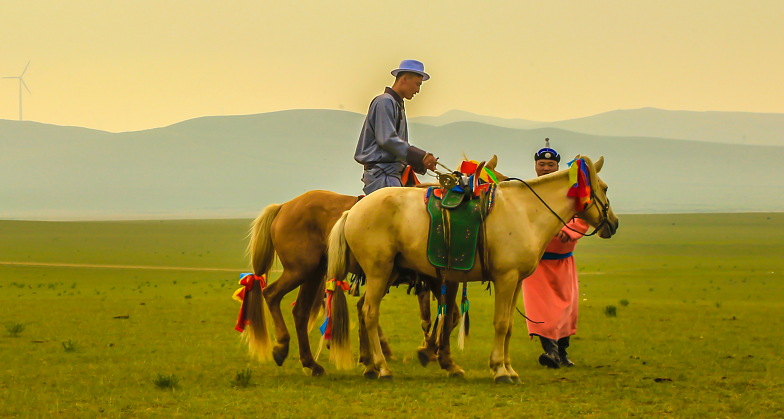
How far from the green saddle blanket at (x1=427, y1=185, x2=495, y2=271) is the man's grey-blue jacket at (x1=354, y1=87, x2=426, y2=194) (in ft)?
2.66

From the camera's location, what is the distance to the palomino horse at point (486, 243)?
7.91 meters

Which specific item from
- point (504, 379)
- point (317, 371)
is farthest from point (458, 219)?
point (317, 371)

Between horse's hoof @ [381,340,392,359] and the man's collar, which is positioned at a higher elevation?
the man's collar

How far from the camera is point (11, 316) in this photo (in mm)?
15000

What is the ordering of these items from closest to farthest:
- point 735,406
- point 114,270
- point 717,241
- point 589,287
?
point 735,406 < point 589,287 < point 114,270 < point 717,241

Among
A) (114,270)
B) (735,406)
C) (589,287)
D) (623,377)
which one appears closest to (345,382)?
(623,377)

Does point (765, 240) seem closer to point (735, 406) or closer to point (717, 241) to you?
point (717, 241)

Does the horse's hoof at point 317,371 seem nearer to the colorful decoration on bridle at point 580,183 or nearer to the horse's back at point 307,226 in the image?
the horse's back at point 307,226

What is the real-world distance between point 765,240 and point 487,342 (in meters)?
58.9

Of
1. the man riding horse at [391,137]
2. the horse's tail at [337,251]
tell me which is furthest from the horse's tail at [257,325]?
the man riding horse at [391,137]

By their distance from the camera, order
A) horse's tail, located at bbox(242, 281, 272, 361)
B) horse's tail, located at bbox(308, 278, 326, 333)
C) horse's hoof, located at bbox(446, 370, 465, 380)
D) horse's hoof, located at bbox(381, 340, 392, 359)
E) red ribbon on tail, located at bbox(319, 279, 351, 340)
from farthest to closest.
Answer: horse's hoof, located at bbox(381, 340, 392, 359), horse's tail, located at bbox(308, 278, 326, 333), horse's tail, located at bbox(242, 281, 272, 361), horse's hoof, located at bbox(446, 370, 465, 380), red ribbon on tail, located at bbox(319, 279, 351, 340)

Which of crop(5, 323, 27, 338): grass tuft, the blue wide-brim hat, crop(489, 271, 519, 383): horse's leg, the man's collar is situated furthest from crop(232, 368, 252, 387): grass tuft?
crop(5, 323, 27, 338): grass tuft

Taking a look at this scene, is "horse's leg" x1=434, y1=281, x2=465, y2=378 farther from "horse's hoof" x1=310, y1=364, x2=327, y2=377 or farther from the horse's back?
the horse's back

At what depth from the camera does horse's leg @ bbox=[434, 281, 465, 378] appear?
8.45 meters
